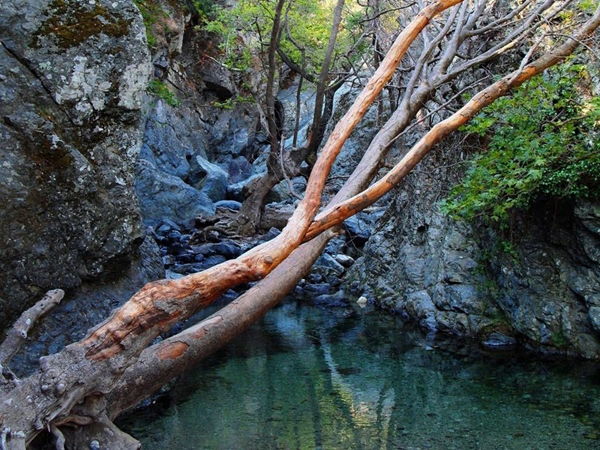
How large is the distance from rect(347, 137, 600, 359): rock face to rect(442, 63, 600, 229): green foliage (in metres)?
0.58

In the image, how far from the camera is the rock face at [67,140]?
16.8ft

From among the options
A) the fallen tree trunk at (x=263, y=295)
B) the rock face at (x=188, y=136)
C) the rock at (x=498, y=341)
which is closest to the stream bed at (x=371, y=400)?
the rock at (x=498, y=341)

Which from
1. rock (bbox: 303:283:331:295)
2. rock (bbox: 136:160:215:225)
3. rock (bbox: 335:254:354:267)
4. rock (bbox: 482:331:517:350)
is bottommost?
rock (bbox: 303:283:331:295)

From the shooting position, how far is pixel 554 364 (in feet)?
23.1

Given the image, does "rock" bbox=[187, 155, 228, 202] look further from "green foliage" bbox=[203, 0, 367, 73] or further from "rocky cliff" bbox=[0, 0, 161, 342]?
"rocky cliff" bbox=[0, 0, 161, 342]

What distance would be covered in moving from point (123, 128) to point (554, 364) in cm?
573

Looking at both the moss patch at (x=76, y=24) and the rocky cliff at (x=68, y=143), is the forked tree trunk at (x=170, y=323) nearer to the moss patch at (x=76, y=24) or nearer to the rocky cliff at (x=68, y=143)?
the rocky cliff at (x=68, y=143)

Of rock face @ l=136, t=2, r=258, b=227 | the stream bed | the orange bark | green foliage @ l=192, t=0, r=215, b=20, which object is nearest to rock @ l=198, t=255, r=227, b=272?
rock face @ l=136, t=2, r=258, b=227

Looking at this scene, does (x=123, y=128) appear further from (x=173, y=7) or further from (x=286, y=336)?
(x=173, y=7)

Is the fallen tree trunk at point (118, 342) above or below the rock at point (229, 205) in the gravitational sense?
below

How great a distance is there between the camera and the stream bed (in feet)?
16.2

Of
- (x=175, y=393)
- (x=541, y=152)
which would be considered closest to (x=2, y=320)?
(x=175, y=393)

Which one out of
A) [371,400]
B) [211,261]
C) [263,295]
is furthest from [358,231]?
[263,295]

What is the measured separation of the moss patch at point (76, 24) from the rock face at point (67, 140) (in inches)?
0.4
